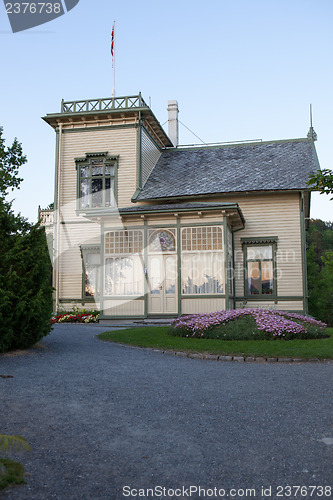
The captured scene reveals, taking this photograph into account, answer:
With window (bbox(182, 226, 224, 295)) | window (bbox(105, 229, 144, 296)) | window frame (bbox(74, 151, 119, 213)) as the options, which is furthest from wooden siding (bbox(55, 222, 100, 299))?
window (bbox(182, 226, 224, 295))

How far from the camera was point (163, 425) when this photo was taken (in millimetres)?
4949

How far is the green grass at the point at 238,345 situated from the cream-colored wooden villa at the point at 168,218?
5.08 meters

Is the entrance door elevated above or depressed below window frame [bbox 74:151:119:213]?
below

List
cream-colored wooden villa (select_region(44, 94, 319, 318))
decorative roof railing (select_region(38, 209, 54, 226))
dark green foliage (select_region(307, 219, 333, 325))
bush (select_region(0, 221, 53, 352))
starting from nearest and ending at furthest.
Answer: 1. bush (select_region(0, 221, 53, 352))
2. cream-colored wooden villa (select_region(44, 94, 319, 318))
3. decorative roof railing (select_region(38, 209, 54, 226))
4. dark green foliage (select_region(307, 219, 333, 325))

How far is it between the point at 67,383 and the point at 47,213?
16.4 m

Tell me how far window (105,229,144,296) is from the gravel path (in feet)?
30.6

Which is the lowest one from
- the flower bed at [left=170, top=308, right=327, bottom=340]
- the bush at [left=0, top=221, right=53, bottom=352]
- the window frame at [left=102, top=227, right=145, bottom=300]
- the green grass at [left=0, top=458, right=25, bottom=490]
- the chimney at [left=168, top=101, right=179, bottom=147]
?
the green grass at [left=0, top=458, right=25, bottom=490]

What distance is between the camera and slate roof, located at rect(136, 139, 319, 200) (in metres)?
19.8

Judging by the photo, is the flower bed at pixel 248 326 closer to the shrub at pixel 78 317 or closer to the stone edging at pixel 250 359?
the stone edging at pixel 250 359

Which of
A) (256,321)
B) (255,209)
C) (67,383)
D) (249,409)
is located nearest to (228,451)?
(249,409)

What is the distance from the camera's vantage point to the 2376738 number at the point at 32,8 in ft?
23.2

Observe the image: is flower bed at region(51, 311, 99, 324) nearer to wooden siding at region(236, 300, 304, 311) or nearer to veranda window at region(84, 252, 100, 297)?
veranda window at region(84, 252, 100, 297)

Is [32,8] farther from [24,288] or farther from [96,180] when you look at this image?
[96,180]

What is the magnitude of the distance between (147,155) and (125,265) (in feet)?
22.3
